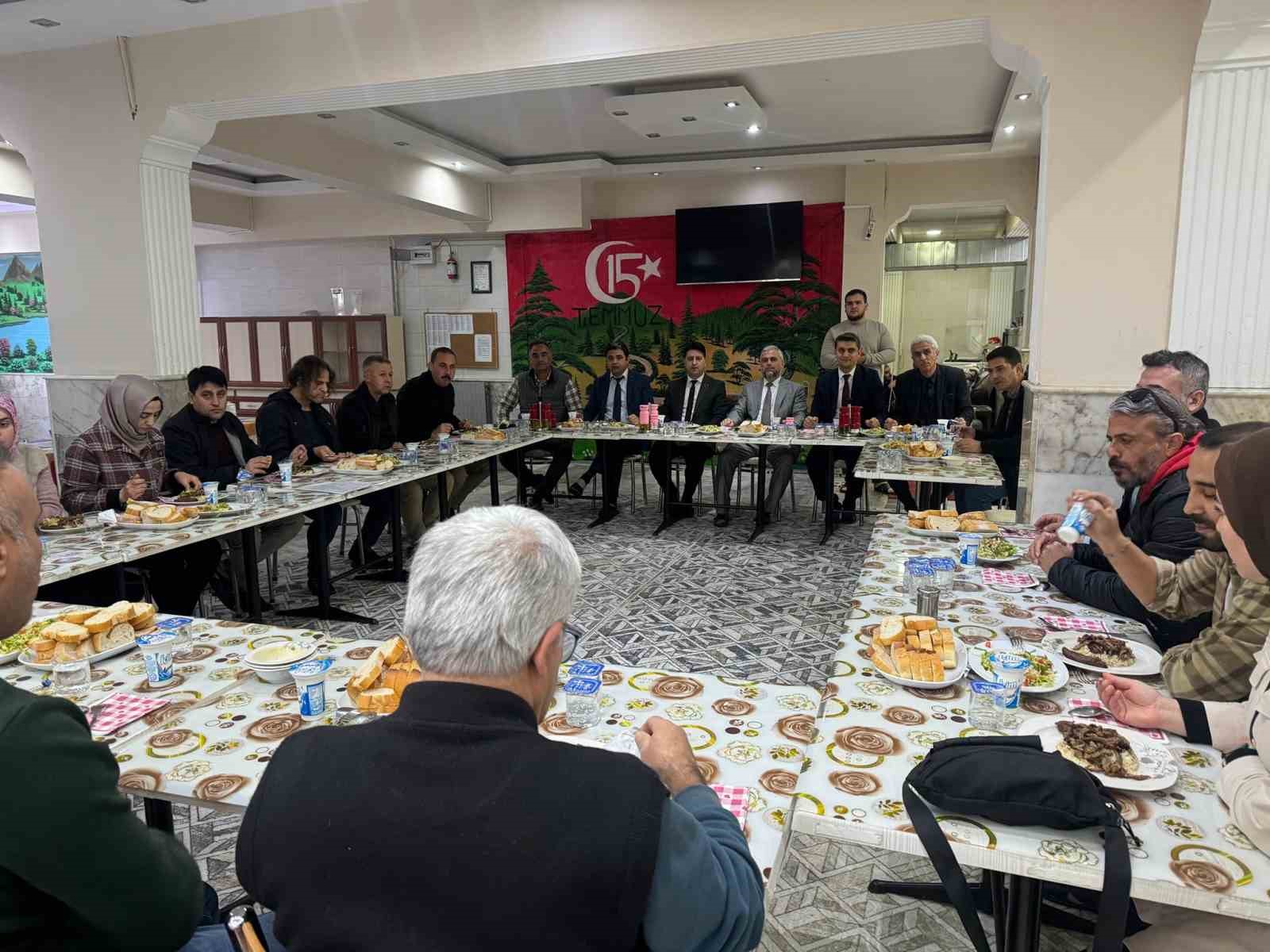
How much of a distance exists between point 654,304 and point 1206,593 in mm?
7836

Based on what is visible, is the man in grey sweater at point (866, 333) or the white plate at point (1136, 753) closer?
the white plate at point (1136, 753)

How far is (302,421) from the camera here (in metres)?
5.12

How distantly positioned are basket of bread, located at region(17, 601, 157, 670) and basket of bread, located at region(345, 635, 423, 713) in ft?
2.37

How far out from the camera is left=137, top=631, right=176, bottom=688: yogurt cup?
6.15 ft

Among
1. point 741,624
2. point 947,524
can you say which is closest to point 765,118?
point 741,624

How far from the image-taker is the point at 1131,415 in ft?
8.06

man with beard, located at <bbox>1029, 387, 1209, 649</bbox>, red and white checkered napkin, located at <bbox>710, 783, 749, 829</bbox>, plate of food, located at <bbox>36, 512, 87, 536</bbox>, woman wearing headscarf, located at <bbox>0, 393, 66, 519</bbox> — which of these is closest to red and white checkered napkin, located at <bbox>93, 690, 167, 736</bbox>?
red and white checkered napkin, located at <bbox>710, 783, 749, 829</bbox>

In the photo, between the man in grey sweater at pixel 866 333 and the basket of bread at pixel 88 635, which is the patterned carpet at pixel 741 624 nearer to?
the basket of bread at pixel 88 635

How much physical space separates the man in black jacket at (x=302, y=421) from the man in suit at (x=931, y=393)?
400cm

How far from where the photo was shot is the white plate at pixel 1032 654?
1.74 metres

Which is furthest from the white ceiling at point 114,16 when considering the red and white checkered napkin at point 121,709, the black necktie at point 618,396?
the red and white checkered napkin at point 121,709

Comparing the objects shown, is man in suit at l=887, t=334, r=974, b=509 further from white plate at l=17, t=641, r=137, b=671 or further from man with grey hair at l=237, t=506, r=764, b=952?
man with grey hair at l=237, t=506, r=764, b=952

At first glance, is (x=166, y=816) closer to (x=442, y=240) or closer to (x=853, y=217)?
(x=853, y=217)

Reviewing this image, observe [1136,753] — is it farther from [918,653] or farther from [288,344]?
[288,344]
